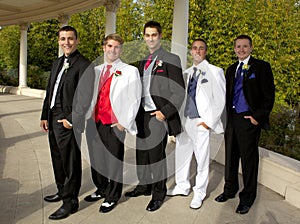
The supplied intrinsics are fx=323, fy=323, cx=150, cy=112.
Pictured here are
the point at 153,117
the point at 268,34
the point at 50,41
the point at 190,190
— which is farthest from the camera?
the point at 50,41

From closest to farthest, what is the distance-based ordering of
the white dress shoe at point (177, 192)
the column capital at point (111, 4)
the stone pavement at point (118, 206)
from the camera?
1. the stone pavement at point (118, 206)
2. the white dress shoe at point (177, 192)
3. the column capital at point (111, 4)

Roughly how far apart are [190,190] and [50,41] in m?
26.0

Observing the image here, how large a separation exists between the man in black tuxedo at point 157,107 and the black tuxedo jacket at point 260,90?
82cm

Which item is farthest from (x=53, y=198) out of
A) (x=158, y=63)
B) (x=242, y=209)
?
(x=242, y=209)

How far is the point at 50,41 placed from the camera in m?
28.0

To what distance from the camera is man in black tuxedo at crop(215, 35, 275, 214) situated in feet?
12.9

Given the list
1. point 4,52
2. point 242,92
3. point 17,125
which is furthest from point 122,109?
point 4,52

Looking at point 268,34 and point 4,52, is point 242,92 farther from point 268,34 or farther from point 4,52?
point 4,52

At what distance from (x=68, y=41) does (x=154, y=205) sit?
2.24 m

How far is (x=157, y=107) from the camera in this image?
3.98 m

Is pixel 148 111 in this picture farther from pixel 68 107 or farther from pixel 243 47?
pixel 243 47

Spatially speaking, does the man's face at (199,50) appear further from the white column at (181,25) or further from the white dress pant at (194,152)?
the white column at (181,25)

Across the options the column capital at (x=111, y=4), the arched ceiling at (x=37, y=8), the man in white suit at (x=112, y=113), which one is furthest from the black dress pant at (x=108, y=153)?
the arched ceiling at (x=37, y=8)

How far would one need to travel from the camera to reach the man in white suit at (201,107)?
405 cm
